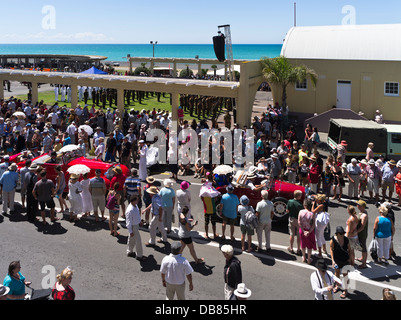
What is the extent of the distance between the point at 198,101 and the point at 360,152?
14.4m

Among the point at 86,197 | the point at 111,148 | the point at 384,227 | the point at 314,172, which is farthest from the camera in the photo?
the point at 111,148

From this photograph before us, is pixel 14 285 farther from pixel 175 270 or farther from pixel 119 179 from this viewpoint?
pixel 119 179

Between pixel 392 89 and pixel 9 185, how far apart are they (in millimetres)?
20302

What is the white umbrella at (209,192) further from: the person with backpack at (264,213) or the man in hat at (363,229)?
the man in hat at (363,229)

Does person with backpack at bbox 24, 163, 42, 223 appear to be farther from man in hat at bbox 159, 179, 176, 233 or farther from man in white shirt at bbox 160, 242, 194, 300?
man in white shirt at bbox 160, 242, 194, 300

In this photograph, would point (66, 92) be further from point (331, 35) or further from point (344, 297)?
point (344, 297)

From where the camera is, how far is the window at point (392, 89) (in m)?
23.3

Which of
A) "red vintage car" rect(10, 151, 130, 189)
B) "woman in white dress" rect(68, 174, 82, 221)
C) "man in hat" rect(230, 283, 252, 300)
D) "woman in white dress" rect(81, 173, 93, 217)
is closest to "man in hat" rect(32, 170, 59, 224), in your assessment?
"woman in white dress" rect(68, 174, 82, 221)

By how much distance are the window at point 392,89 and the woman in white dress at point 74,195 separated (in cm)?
1882

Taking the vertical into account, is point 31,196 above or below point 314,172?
below

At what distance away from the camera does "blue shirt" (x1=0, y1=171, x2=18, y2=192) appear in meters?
11.6

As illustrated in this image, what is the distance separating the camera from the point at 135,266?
8.90 meters

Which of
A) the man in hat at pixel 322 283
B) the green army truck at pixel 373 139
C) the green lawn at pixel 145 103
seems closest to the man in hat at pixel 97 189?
the man in hat at pixel 322 283

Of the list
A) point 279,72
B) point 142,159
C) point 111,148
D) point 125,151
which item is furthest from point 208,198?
point 279,72
